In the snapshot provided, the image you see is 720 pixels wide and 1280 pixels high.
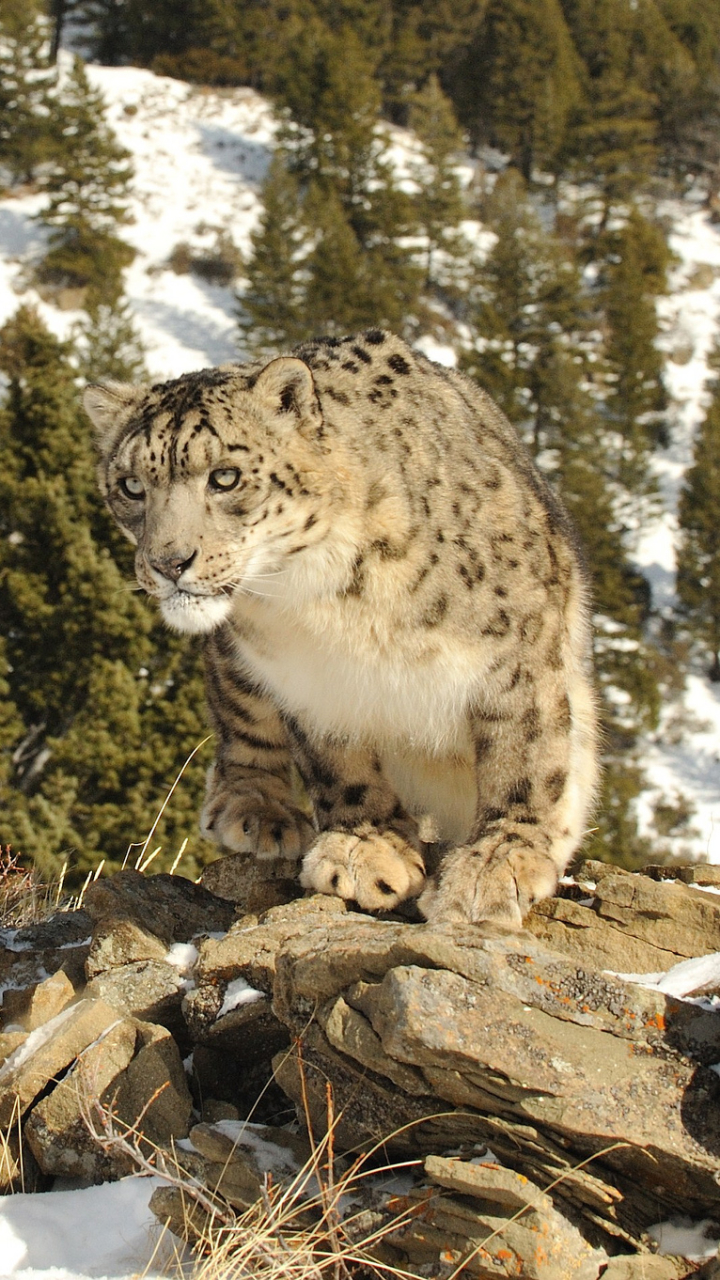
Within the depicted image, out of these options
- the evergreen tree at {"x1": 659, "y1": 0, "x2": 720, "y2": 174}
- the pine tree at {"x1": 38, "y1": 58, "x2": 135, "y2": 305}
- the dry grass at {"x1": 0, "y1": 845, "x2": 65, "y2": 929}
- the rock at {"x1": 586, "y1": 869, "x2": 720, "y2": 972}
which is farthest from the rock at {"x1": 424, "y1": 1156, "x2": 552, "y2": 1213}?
the evergreen tree at {"x1": 659, "y1": 0, "x2": 720, "y2": 174}

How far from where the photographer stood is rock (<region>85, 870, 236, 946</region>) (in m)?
5.43

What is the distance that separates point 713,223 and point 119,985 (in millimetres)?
88370

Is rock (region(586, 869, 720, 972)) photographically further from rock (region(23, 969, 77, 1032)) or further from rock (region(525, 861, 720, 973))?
rock (region(23, 969, 77, 1032))

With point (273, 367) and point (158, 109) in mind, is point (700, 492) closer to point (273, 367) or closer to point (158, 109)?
point (158, 109)

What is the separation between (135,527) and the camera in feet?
17.6

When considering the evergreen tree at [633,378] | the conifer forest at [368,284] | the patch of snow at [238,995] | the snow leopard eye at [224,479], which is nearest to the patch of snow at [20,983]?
the patch of snow at [238,995]

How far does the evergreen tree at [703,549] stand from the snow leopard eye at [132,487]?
54.1 metres

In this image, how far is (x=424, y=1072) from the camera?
3.82 meters

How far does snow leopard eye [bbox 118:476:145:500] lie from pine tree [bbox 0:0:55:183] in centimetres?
6832

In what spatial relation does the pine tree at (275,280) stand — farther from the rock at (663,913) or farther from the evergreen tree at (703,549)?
the rock at (663,913)

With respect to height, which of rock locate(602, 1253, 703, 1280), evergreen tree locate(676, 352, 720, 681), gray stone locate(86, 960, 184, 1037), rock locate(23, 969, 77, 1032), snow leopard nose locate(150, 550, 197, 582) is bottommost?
evergreen tree locate(676, 352, 720, 681)

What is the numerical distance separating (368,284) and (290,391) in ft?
194

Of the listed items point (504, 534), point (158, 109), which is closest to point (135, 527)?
point (504, 534)

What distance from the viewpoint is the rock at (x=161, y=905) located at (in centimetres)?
543
